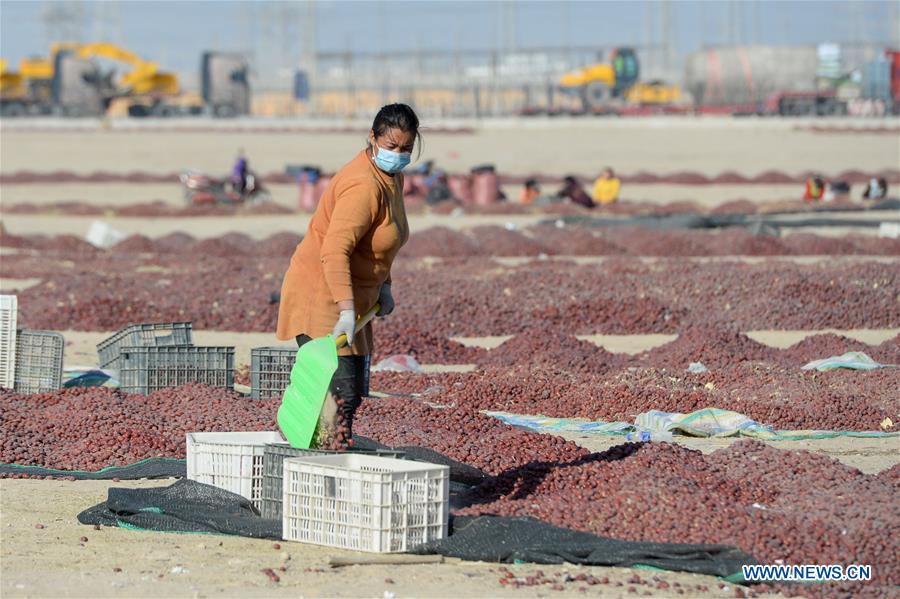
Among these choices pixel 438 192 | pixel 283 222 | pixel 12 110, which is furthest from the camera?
pixel 12 110

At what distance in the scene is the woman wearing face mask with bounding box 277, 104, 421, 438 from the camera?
5.45m

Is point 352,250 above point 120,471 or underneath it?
above

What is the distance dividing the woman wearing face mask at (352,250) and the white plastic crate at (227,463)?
1.74 feet

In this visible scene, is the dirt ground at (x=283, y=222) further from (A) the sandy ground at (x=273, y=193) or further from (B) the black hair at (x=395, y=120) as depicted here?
(B) the black hair at (x=395, y=120)

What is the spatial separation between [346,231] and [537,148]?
38980mm

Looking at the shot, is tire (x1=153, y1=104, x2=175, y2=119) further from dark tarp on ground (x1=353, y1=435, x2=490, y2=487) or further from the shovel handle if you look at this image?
the shovel handle

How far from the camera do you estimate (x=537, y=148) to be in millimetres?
43969

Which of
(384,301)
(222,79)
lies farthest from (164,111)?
(384,301)

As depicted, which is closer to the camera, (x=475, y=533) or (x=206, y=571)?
(x=206, y=571)

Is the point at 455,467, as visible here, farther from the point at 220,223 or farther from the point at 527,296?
the point at 220,223

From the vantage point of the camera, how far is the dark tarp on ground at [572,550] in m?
5.22

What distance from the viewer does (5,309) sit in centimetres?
852

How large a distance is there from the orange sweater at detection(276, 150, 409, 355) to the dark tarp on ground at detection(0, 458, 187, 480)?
4.32 ft

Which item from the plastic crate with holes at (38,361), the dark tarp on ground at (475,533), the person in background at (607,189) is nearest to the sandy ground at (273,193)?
the person in background at (607,189)
